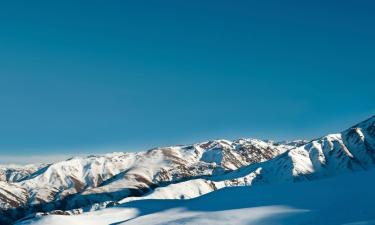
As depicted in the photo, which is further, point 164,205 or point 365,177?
point 164,205

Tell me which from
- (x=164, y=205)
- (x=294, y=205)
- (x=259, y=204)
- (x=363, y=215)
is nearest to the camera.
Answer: (x=363, y=215)

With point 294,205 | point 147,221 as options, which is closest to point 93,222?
point 147,221

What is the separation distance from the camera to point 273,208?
8062 cm

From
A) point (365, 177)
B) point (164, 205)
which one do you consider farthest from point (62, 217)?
point (365, 177)

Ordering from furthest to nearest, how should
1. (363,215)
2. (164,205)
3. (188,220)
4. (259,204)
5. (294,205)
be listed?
(164,205)
(259,204)
(294,205)
(188,220)
(363,215)

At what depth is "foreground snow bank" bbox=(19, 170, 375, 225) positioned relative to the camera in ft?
232

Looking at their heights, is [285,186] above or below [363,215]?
above

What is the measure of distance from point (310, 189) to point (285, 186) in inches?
405

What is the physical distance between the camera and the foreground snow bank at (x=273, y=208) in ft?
232

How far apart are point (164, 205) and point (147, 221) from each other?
33287 mm

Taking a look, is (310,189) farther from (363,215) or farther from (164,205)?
(164,205)

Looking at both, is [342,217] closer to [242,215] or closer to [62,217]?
[242,215]

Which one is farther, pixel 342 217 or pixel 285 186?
pixel 285 186

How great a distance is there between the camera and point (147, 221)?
8231 centimetres
